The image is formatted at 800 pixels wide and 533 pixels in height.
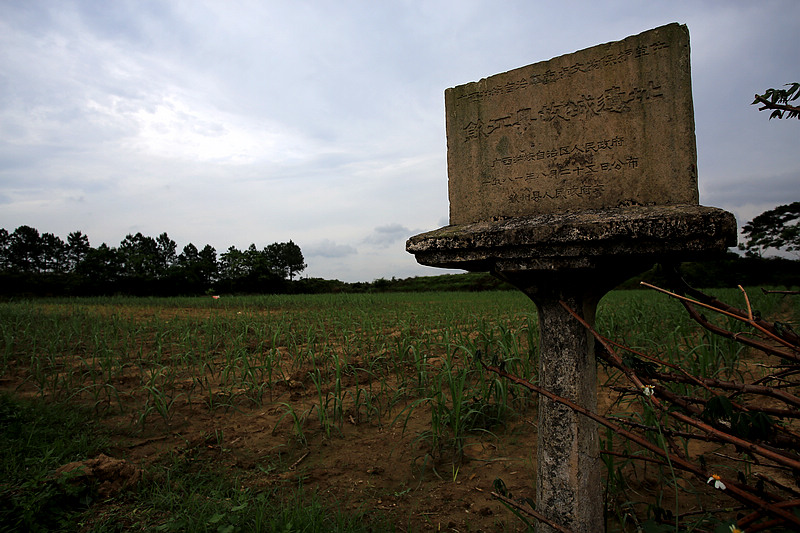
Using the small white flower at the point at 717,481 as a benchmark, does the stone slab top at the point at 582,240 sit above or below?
above

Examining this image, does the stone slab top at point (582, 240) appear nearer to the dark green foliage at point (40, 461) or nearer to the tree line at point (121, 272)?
the dark green foliage at point (40, 461)

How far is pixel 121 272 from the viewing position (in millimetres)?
22703

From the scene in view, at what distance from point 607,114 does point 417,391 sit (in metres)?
2.65

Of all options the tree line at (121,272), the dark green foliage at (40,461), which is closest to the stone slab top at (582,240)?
the dark green foliage at (40,461)

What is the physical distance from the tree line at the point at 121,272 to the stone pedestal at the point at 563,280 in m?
21.0

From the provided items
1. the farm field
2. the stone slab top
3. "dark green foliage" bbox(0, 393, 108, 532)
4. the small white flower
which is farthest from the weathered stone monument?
"dark green foliage" bbox(0, 393, 108, 532)

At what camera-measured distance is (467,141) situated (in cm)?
190

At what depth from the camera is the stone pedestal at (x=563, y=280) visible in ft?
4.62

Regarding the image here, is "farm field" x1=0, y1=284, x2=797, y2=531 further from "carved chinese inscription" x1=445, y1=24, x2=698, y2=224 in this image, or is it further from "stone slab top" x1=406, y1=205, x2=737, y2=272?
"carved chinese inscription" x1=445, y1=24, x2=698, y2=224

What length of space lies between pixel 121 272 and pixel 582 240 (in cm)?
2645

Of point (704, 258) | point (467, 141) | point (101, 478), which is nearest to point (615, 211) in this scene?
point (704, 258)

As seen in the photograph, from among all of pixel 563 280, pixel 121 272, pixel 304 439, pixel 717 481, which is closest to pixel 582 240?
pixel 563 280

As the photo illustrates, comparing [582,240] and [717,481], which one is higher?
[582,240]

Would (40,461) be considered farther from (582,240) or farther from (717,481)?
(717,481)
